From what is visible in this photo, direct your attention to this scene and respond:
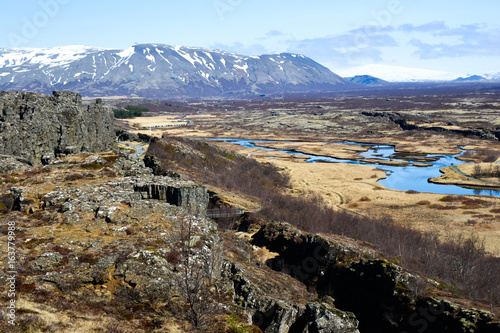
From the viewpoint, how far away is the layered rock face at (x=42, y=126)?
45469mm

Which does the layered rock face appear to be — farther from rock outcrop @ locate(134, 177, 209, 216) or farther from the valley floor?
the valley floor

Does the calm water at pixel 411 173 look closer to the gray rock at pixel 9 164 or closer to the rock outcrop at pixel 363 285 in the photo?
the rock outcrop at pixel 363 285

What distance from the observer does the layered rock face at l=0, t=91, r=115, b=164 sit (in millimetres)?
45469

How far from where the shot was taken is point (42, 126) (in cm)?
4919

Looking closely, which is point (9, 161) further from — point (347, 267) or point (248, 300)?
point (347, 267)

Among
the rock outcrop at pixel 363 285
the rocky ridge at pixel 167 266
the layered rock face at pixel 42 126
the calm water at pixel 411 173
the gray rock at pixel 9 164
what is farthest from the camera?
the calm water at pixel 411 173

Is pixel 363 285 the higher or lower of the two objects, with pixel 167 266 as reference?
lower

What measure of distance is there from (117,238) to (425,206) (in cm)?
6208

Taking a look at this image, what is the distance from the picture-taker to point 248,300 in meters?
22.1

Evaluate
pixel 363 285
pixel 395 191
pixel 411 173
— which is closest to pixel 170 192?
pixel 363 285

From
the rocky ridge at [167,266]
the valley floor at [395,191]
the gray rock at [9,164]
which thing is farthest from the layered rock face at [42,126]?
the valley floor at [395,191]

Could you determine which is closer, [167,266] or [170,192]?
[167,266]

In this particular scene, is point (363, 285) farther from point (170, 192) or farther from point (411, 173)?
point (411, 173)

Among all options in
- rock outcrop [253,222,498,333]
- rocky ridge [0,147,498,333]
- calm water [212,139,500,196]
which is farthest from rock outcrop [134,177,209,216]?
calm water [212,139,500,196]
